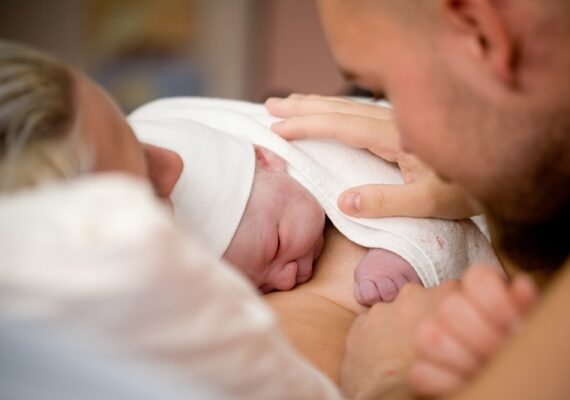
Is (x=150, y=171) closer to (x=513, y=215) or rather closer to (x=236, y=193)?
(x=236, y=193)

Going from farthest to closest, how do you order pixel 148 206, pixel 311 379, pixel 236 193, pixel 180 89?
pixel 180 89 → pixel 236 193 → pixel 311 379 → pixel 148 206

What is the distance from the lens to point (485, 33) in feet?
2.33

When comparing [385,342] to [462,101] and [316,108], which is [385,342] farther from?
[316,108]

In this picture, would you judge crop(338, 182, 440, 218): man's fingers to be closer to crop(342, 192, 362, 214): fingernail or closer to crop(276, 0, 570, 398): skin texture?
crop(342, 192, 362, 214): fingernail

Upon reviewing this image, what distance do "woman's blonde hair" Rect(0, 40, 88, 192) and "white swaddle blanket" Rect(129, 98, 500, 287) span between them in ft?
0.85

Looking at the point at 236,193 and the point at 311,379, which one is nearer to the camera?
→ the point at 311,379

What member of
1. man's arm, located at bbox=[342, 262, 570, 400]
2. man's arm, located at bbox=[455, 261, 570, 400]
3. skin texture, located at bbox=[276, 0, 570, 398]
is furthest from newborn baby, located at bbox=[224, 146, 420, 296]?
man's arm, located at bbox=[455, 261, 570, 400]

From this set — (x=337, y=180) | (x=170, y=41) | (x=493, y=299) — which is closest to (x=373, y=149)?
(x=337, y=180)

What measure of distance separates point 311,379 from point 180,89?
280 cm

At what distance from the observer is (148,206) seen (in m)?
0.47

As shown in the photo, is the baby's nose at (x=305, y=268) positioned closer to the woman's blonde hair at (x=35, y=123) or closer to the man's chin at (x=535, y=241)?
the man's chin at (x=535, y=241)

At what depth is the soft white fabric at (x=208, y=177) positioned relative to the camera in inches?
36.7

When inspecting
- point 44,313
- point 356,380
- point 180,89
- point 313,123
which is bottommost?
point 180,89

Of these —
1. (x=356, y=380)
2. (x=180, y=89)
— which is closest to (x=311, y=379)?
(x=356, y=380)
